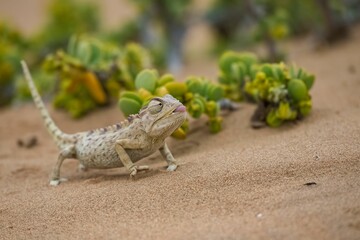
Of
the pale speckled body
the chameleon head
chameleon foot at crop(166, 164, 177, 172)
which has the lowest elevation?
chameleon foot at crop(166, 164, 177, 172)

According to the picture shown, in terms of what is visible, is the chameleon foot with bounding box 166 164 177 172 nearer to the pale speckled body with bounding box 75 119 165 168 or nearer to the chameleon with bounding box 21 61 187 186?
the chameleon with bounding box 21 61 187 186

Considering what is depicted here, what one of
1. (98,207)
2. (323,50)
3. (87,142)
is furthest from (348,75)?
(98,207)

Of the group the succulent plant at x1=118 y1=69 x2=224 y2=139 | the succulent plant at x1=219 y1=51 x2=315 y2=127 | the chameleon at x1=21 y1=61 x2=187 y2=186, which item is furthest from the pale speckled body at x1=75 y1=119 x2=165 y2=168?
the succulent plant at x1=219 y1=51 x2=315 y2=127

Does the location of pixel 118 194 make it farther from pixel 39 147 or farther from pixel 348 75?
pixel 348 75

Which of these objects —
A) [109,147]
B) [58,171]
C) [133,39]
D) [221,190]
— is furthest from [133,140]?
[133,39]

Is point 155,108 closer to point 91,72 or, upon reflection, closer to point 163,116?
point 163,116

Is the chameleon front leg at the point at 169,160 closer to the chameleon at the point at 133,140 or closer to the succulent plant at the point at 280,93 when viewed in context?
the chameleon at the point at 133,140

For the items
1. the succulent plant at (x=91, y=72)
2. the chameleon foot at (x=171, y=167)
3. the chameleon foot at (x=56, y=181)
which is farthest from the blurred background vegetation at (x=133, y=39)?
the chameleon foot at (x=56, y=181)
